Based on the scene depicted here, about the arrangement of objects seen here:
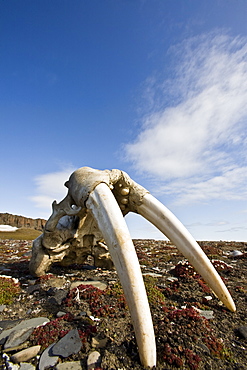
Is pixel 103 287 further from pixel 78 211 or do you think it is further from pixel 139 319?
pixel 139 319

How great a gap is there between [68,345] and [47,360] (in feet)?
1.62

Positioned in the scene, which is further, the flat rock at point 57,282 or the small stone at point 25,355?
the flat rock at point 57,282

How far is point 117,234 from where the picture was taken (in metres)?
5.29

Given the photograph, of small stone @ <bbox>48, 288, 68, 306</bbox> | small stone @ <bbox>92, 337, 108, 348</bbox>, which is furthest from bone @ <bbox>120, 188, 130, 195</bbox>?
small stone @ <bbox>92, 337, 108, 348</bbox>

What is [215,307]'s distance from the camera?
23.2ft

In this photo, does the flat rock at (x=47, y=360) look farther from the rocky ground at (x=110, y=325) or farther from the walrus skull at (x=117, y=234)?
the walrus skull at (x=117, y=234)

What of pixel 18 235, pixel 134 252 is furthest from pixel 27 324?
pixel 18 235

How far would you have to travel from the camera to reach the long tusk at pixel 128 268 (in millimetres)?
4098

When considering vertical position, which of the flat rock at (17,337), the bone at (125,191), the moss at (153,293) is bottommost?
the flat rock at (17,337)

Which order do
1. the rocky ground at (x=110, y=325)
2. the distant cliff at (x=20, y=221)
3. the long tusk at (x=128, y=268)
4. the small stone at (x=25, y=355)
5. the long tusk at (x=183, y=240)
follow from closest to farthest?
the long tusk at (x=128, y=268) → the rocky ground at (x=110, y=325) → the small stone at (x=25, y=355) → the long tusk at (x=183, y=240) → the distant cliff at (x=20, y=221)

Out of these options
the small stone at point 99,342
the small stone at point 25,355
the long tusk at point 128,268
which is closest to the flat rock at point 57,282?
the small stone at point 25,355

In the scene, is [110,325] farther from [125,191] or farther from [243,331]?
[125,191]

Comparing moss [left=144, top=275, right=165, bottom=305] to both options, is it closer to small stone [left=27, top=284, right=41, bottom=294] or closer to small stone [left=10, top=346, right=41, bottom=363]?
small stone [left=10, top=346, right=41, bottom=363]

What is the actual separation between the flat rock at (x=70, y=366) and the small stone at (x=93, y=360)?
17 centimetres
